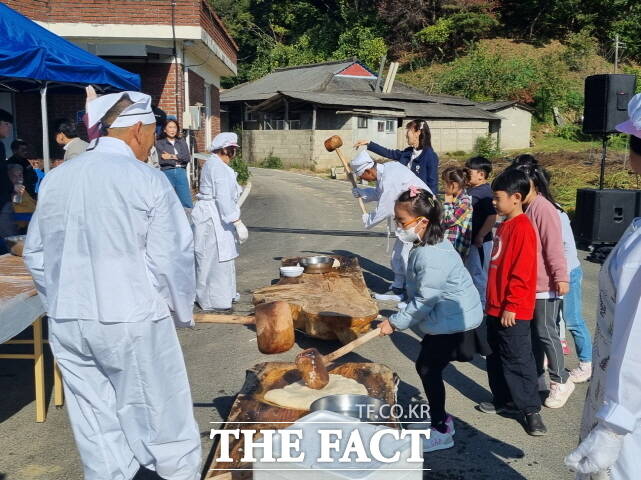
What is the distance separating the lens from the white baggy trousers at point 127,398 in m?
2.95

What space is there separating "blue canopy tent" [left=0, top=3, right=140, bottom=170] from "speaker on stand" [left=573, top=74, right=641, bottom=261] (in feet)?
24.7

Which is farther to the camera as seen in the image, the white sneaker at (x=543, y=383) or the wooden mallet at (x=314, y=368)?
the white sneaker at (x=543, y=383)

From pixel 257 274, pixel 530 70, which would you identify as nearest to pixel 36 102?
pixel 257 274

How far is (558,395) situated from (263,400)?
2255 millimetres

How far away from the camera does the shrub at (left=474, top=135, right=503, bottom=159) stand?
2786 cm

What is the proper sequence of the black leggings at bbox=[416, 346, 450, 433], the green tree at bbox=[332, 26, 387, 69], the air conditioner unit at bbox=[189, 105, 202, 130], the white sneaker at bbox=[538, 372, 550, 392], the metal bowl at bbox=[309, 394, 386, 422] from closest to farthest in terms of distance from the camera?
the metal bowl at bbox=[309, 394, 386, 422], the black leggings at bbox=[416, 346, 450, 433], the white sneaker at bbox=[538, 372, 550, 392], the air conditioner unit at bbox=[189, 105, 202, 130], the green tree at bbox=[332, 26, 387, 69]

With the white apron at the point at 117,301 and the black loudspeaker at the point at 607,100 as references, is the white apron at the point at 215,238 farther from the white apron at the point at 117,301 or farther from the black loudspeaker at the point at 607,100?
the black loudspeaker at the point at 607,100

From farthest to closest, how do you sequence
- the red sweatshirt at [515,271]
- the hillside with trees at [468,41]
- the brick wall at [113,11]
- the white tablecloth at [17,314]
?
the hillside with trees at [468,41] → the brick wall at [113,11] → the red sweatshirt at [515,271] → the white tablecloth at [17,314]

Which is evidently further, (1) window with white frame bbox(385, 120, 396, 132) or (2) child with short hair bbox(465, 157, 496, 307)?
(1) window with white frame bbox(385, 120, 396, 132)

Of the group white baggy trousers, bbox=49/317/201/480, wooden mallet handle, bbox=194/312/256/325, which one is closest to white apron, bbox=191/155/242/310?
wooden mallet handle, bbox=194/312/256/325

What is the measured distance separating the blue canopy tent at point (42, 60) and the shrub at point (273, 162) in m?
22.1

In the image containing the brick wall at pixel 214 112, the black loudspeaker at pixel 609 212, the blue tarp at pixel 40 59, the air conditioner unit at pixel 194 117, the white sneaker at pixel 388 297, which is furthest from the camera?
the brick wall at pixel 214 112

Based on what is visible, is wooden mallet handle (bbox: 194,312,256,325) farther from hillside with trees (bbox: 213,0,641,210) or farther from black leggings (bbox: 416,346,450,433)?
hillside with trees (bbox: 213,0,641,210)

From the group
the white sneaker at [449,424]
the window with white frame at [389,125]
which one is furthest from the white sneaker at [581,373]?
the window with white frame at [389,125]
